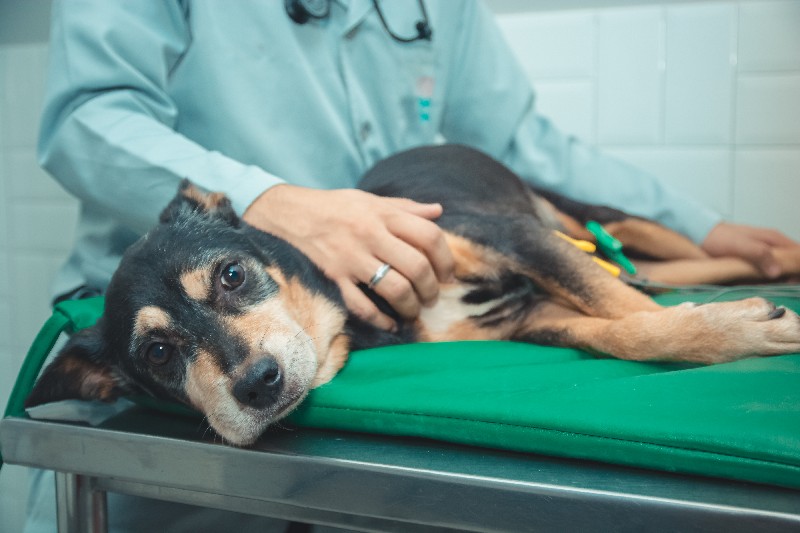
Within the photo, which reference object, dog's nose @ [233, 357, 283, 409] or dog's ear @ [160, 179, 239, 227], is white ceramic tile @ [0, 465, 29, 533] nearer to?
dog's ear @ [160, 179, 239, 227]

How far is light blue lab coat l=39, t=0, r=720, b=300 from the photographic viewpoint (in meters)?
1.47

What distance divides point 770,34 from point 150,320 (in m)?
2.25

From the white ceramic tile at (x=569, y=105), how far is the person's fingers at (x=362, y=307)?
153 centimetres

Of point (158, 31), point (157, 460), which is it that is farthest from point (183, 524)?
point (158, 31)

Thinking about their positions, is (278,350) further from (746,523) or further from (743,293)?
(743,293)

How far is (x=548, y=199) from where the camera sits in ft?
7.14

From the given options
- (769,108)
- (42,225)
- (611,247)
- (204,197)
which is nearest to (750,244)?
(611,247)

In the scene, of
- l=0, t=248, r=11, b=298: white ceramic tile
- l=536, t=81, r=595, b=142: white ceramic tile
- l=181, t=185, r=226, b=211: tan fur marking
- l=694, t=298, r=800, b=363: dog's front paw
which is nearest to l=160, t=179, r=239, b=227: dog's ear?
l=181, t=185, r=226, b=211: tan fur marking

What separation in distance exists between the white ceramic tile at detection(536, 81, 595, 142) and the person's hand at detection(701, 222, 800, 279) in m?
0.69

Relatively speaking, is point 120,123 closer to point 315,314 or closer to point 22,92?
point 315,314

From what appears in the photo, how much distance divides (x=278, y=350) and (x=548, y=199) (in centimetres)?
126

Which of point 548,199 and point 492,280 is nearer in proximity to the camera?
point 492,280

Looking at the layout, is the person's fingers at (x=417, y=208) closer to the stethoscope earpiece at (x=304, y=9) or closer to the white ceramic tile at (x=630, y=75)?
the stethoscope earpiece at (x=304, y=9)

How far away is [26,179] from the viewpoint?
9.25 feet
